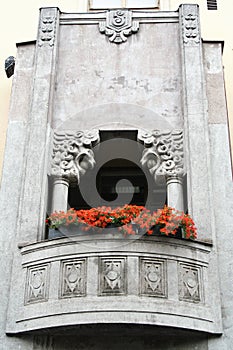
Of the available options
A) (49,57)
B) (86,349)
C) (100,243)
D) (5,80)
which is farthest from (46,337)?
(5,80)

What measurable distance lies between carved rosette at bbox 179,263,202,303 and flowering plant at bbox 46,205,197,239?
56cm

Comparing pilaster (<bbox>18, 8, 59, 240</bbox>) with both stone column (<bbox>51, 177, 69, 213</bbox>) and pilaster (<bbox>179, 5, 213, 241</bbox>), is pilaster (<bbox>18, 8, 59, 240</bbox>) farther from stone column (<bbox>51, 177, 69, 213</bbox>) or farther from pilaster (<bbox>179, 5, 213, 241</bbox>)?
pilaster (<bbox>179, 5, 213, 241</bbox>)

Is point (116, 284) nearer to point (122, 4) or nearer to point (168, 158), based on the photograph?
point (168, 158)

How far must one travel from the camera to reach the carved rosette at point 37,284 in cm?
1108

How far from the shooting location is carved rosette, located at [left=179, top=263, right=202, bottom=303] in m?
11.0

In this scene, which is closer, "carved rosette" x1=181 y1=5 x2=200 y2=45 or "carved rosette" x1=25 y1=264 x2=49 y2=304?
"carved rosette" x1=25 y1=264 x2=49 y2=304

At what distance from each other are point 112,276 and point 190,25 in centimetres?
598

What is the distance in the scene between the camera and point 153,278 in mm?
10961

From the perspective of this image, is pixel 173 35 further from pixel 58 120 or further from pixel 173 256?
pixel 173 256

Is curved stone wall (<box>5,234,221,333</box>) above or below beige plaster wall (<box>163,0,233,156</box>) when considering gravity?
below

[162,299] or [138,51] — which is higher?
[138,51]

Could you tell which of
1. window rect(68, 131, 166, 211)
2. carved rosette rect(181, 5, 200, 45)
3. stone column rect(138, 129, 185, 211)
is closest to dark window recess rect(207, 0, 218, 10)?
carved rosette rect(181, 5, 200, 45)

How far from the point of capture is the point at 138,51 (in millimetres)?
14055

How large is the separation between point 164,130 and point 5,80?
451 centimetres
